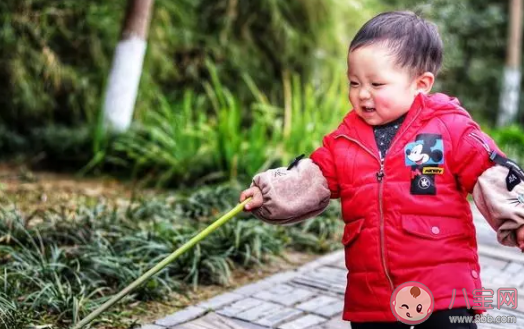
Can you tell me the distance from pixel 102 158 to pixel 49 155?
929mm

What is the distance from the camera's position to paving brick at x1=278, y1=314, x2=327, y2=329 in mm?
3340

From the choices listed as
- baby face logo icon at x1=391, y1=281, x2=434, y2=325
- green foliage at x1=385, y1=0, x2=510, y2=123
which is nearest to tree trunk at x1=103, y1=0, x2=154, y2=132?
baby face logo icon at x1=391, y1=281, x2=434, y2=325

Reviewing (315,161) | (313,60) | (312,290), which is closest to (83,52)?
(313,60)

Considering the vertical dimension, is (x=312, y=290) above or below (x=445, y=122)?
below

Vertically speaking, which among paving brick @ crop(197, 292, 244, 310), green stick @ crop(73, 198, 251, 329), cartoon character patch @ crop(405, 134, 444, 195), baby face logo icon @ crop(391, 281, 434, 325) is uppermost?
cartoon character patch @ crop(405, 134, 444, 195)

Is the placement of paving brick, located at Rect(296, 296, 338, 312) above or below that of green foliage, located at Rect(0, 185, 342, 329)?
below

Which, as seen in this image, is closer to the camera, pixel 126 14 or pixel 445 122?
pixel 445 122

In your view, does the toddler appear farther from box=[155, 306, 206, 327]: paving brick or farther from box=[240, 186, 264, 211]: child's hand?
box=[155, 306, 206, 327]: paving brick

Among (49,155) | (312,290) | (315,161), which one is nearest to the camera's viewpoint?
(315,161)

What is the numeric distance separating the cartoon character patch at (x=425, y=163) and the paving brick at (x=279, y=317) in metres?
1.31

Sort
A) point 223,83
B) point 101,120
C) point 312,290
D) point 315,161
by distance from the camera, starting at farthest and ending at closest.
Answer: point 223,83 → point 101,120 → point 312,290 → point 315,161

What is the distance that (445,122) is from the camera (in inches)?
92.4

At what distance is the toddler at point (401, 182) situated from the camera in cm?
226

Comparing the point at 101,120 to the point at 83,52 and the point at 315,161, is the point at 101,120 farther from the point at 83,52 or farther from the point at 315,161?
the point at 315,161
